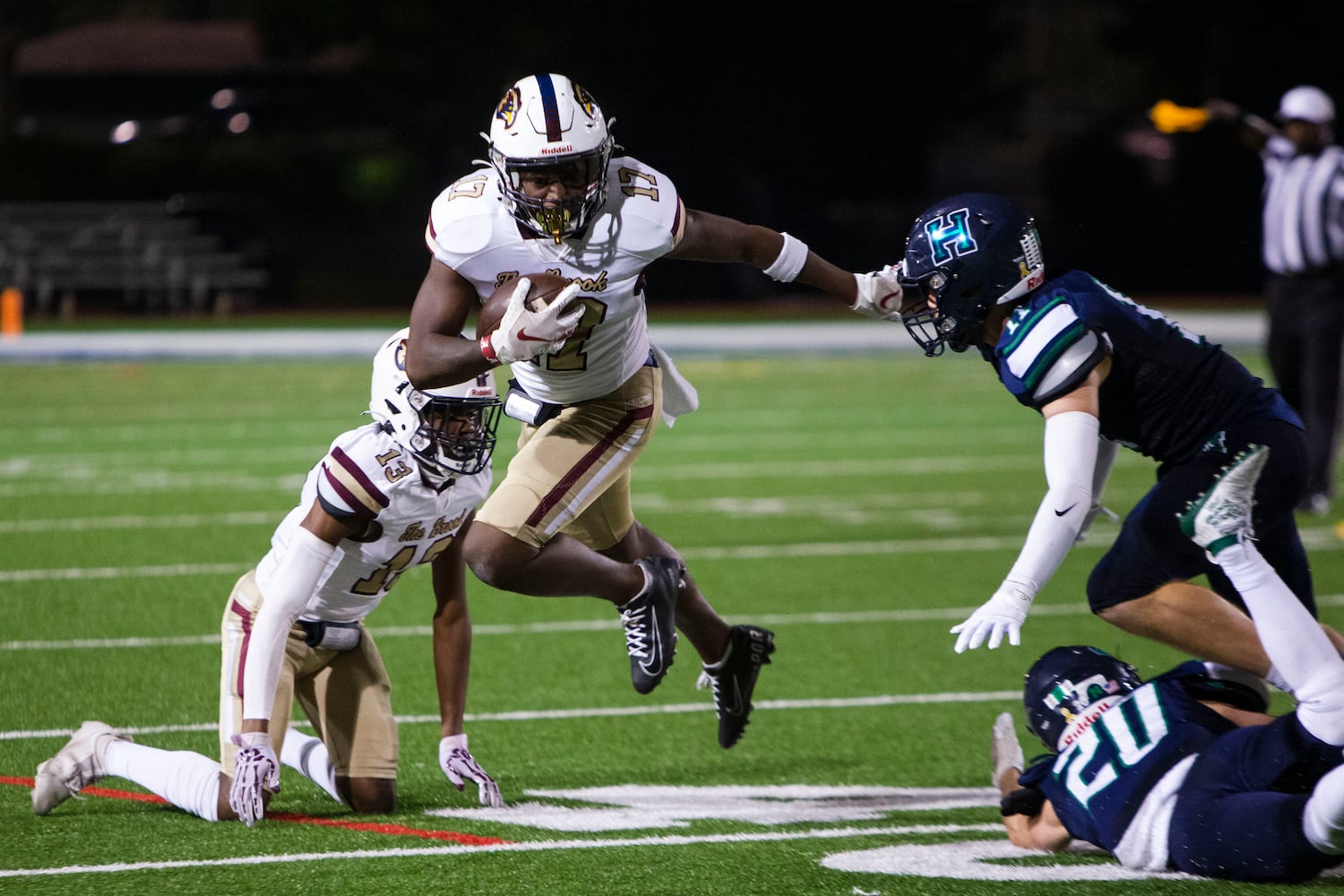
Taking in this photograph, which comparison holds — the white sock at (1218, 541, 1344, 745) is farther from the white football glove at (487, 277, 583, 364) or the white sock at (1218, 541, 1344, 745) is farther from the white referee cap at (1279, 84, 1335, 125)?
the white referee cap at (1279, 84, 1335, 125)

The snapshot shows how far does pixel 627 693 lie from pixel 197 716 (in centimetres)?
126

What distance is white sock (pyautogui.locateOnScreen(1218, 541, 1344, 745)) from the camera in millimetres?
3266

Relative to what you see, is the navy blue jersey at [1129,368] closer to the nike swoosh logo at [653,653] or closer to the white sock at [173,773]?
the nike swoosh logo at [653,653]

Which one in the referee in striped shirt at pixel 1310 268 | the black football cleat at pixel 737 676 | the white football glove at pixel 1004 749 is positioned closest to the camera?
the white football glove at pixel 1004 749

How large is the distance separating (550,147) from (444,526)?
93cm

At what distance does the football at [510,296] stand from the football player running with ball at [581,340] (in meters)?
0.03

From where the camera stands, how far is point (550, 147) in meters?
3.87

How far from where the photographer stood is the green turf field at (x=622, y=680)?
11.7 ft

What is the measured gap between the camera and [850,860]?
358 centimetres

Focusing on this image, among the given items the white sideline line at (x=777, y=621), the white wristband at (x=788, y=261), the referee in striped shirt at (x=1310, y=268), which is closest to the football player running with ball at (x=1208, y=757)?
the white wristband at (x=788, y=261)

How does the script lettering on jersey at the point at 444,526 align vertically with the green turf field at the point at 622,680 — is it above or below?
above

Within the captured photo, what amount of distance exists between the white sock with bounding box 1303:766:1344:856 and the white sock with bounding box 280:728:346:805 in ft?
6.94

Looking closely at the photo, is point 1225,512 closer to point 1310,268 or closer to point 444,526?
point 444,526

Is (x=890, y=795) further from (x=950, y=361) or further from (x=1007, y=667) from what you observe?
(x=950, y=361)
